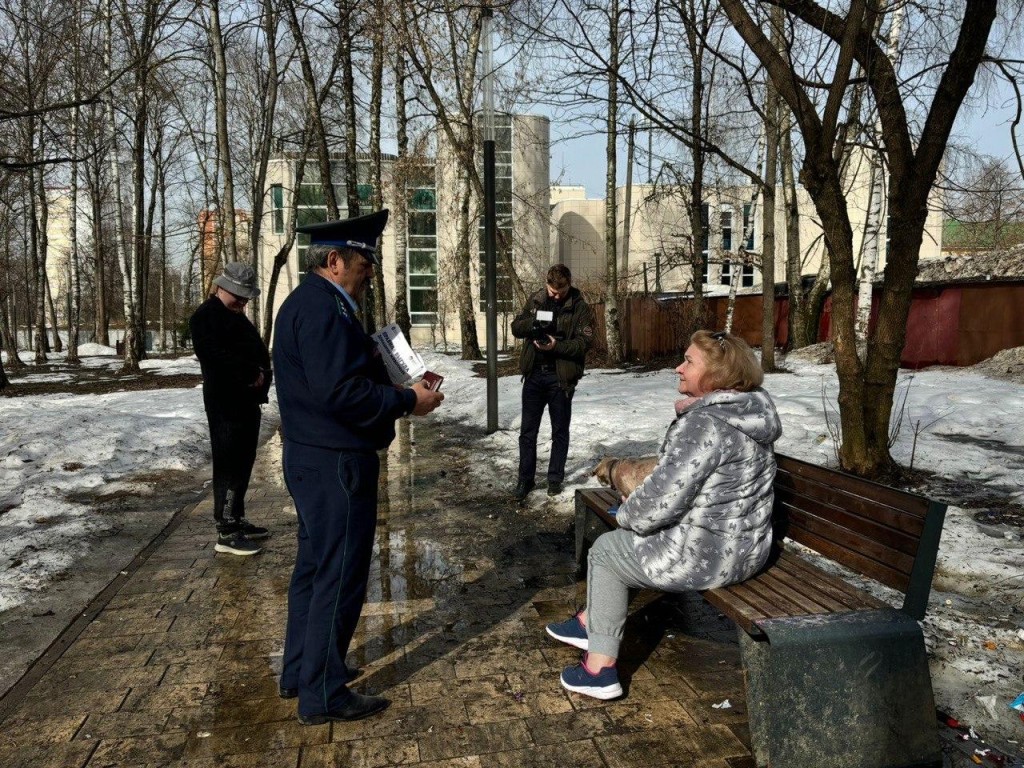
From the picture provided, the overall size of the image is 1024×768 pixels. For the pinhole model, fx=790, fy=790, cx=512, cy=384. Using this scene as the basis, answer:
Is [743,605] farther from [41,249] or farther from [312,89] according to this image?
[41,249]

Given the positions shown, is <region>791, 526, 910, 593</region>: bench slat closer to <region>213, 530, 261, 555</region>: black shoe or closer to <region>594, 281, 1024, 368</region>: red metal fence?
<region>213, 530, 261, 555</region>: black shoe

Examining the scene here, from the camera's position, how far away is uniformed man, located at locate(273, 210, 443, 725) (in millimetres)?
2822

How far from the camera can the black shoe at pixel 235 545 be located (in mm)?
5137

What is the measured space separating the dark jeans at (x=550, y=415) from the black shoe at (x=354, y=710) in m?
3.48

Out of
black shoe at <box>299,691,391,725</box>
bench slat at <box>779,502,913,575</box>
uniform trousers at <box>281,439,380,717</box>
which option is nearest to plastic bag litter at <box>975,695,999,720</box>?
bench slat at <box>779,502,913,575</box>

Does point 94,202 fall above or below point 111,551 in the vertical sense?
above

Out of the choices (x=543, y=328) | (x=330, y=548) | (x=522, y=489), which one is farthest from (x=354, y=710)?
(x=543, y=328)

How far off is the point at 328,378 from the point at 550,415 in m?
3.76

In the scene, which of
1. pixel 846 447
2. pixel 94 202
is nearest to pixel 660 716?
pixel 846 447

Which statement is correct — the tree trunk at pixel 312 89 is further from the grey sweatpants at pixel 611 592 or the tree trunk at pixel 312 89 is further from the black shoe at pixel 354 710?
the black shoe at pixel 354 710

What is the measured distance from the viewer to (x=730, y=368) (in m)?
3.03

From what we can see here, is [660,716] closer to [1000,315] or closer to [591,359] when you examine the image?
[1000,315]

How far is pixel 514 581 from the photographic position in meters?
4.64

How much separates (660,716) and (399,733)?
3.27ft
